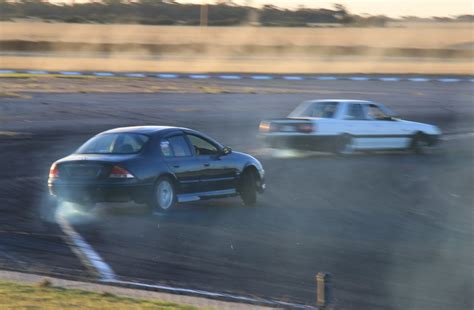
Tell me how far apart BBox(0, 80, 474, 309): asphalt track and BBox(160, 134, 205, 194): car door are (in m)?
0.40

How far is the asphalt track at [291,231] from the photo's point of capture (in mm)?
9906

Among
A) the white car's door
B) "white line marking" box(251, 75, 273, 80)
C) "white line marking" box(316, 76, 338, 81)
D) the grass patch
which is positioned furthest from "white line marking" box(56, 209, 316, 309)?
"white line marking" box(316, 76, 338, 81)

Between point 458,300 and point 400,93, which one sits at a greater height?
point 458,300

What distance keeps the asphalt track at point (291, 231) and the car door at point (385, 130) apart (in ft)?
1.06

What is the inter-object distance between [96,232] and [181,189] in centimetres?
246

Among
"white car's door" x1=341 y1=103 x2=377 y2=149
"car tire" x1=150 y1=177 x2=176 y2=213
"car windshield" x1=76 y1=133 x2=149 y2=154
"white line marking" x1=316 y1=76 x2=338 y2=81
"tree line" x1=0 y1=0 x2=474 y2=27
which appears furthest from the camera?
"tree line" x1=0 y1=0 x2=474 y2=27

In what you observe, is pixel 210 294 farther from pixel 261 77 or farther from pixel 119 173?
pixel 261 77

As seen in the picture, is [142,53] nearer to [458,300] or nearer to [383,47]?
[383,47]

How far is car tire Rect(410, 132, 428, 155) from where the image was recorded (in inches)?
963

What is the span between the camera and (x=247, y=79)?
143ft

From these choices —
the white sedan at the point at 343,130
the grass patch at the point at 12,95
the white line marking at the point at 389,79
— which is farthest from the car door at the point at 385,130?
the white line marking at the point at 389,79

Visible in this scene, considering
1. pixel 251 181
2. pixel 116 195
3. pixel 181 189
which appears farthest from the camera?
pixel 251 181

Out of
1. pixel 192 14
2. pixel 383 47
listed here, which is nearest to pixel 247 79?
pixel 383 47

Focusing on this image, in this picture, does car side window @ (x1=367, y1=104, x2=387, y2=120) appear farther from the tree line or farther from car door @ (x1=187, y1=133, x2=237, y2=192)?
the tree line
